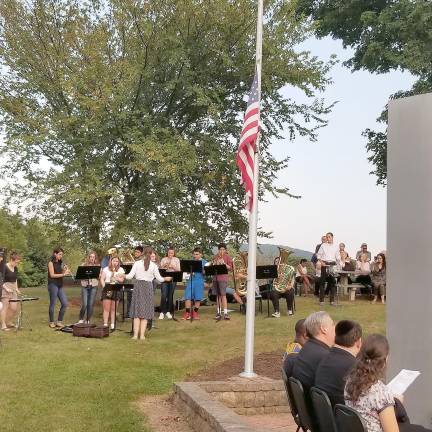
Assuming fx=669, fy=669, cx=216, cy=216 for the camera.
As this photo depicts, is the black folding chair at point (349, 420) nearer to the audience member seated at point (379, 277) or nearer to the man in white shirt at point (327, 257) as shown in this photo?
the man in white shirt at point (327, 257)

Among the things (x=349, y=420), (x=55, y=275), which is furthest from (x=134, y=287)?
(x=349, y=420)

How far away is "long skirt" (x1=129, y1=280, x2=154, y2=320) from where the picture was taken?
14484 millimetres

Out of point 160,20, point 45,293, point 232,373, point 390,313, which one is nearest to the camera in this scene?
point 390,313

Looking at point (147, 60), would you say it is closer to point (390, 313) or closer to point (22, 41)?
point (22, 41)

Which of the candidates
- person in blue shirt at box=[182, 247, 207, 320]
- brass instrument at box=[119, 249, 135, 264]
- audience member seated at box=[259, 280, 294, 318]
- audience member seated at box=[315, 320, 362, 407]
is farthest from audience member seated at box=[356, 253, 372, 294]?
audience member seated at box=[315, 320, 362, 407]

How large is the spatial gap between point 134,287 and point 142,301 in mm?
459

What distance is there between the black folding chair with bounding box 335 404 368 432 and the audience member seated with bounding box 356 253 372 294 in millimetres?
15142

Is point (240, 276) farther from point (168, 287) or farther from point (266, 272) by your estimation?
point (168, 287)

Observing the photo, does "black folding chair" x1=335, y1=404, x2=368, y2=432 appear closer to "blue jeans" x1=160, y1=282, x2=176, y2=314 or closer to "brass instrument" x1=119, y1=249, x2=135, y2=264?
"blue jeans" x1=160, y1=282, x2=176, y2=314

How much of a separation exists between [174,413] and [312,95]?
1588 cm

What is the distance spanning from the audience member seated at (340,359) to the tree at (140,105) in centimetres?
1405

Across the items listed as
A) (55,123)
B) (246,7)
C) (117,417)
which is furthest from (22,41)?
(117,417)

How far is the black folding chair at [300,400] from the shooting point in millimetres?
6070

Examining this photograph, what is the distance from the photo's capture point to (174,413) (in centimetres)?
952
